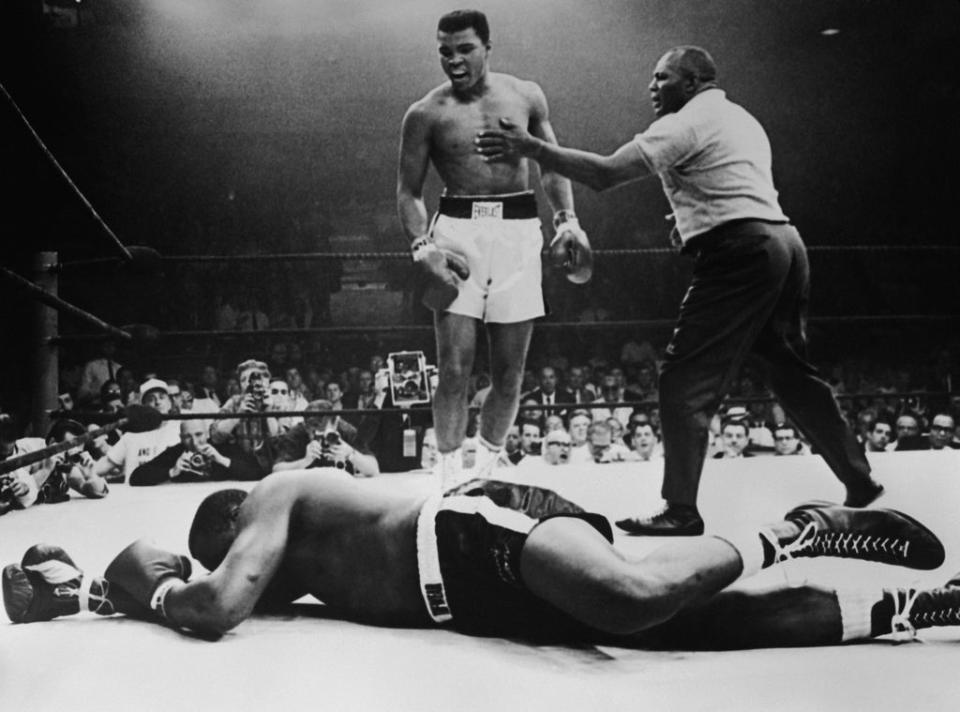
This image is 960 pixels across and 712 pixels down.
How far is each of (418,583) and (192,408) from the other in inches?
24.3

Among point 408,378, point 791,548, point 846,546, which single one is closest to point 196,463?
point 408,378

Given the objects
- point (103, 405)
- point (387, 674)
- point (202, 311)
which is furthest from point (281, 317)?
point (387, 674)

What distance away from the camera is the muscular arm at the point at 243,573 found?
1561 millimetres

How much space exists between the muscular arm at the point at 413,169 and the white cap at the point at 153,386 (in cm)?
62

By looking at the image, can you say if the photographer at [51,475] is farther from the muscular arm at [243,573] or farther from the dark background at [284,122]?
the muscular arm at [243,573]

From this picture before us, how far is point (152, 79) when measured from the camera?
178cm

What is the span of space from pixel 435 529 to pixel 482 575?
0.13m

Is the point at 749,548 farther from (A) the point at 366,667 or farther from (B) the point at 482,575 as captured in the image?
(A) the point at 366,667

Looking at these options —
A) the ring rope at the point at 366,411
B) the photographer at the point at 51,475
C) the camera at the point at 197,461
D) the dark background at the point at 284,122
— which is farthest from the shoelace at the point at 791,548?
the photographer at the point at 51,475

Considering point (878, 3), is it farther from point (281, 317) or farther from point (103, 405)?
point (103, 405)

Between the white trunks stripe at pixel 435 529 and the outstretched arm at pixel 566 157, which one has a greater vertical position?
the outstretched arm at pixel 566 157

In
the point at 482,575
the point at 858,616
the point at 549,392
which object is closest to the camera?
the point at 482,575

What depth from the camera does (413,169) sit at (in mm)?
1702

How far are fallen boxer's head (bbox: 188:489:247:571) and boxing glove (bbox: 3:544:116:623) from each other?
0.20 m
